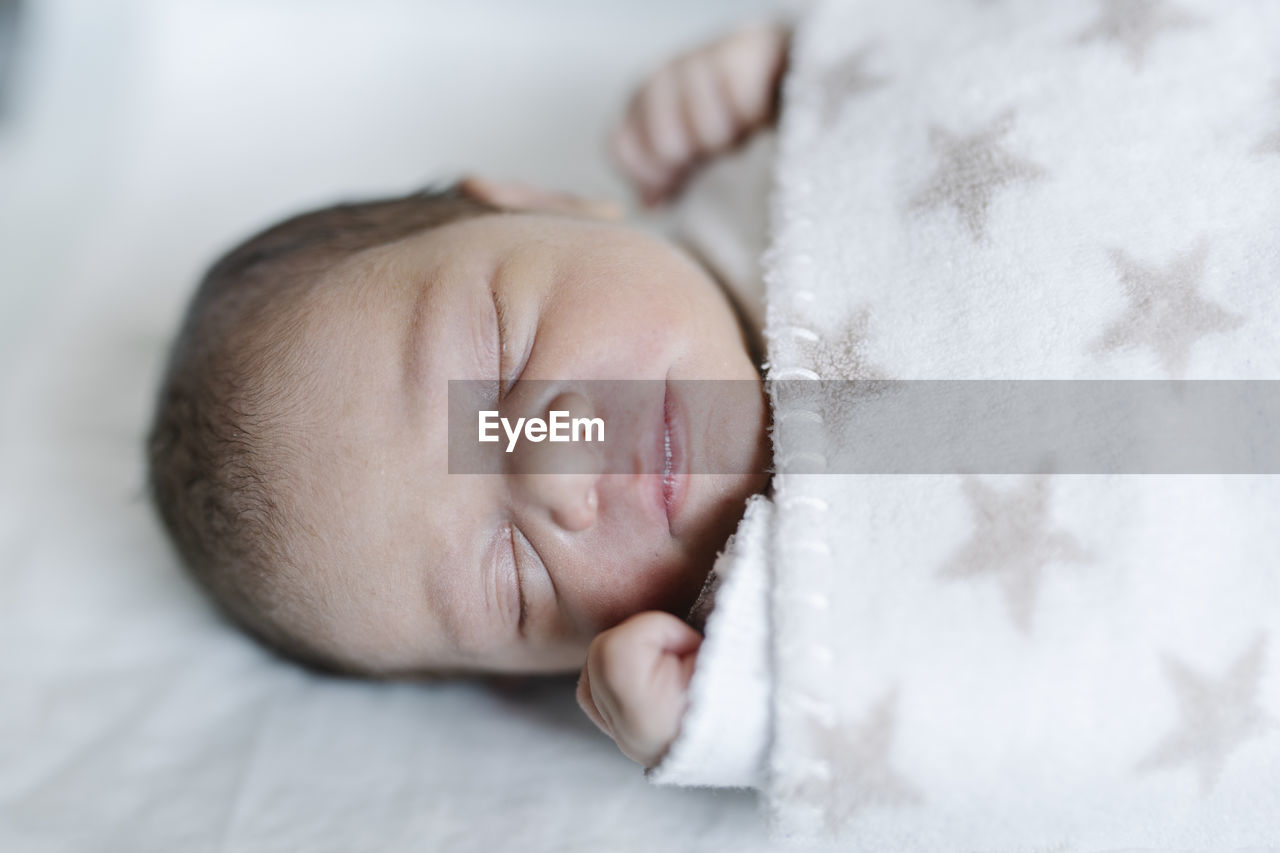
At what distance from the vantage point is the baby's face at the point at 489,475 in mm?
824

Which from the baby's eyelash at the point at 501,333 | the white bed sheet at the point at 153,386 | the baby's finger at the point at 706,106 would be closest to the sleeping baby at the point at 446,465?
the baby's eyelash at the point at 501,333

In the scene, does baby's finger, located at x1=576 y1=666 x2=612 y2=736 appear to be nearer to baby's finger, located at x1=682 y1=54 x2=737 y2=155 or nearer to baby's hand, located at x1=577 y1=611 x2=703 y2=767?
baby's hand, located at x1=577 y1=611 x2=703 y2=767

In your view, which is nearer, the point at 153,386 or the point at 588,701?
the point at 588,701

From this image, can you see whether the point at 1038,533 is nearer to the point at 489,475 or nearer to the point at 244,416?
the point at 489,475

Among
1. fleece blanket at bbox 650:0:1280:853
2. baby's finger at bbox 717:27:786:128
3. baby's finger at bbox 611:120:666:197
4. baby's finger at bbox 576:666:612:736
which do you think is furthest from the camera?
baby's finger at bbox 611:120:666:197

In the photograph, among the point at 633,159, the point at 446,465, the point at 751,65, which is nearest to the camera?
the point at 446,465

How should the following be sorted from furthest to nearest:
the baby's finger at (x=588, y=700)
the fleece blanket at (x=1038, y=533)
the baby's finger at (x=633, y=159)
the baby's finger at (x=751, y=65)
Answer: the baby's finger at (x=633, y=159)
the baby's finger at (x=751, y=65)
the baby's finger at (x=588, y=700)
the fleece blanket at (x=1038, y=533)

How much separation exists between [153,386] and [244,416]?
47 cm

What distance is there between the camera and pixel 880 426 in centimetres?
78

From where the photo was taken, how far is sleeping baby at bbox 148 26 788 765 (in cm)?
82

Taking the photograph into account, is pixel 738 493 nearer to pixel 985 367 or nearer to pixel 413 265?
pixel 985 367

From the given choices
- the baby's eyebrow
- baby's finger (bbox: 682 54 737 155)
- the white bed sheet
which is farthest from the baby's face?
baby's finger (bbox: 682 54 737 155)

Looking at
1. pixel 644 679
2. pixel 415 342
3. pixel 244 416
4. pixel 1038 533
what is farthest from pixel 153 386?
pixel 1038 533

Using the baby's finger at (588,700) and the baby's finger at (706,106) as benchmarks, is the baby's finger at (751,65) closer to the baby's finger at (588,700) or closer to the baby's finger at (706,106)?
the baby's finger at (706,106)
